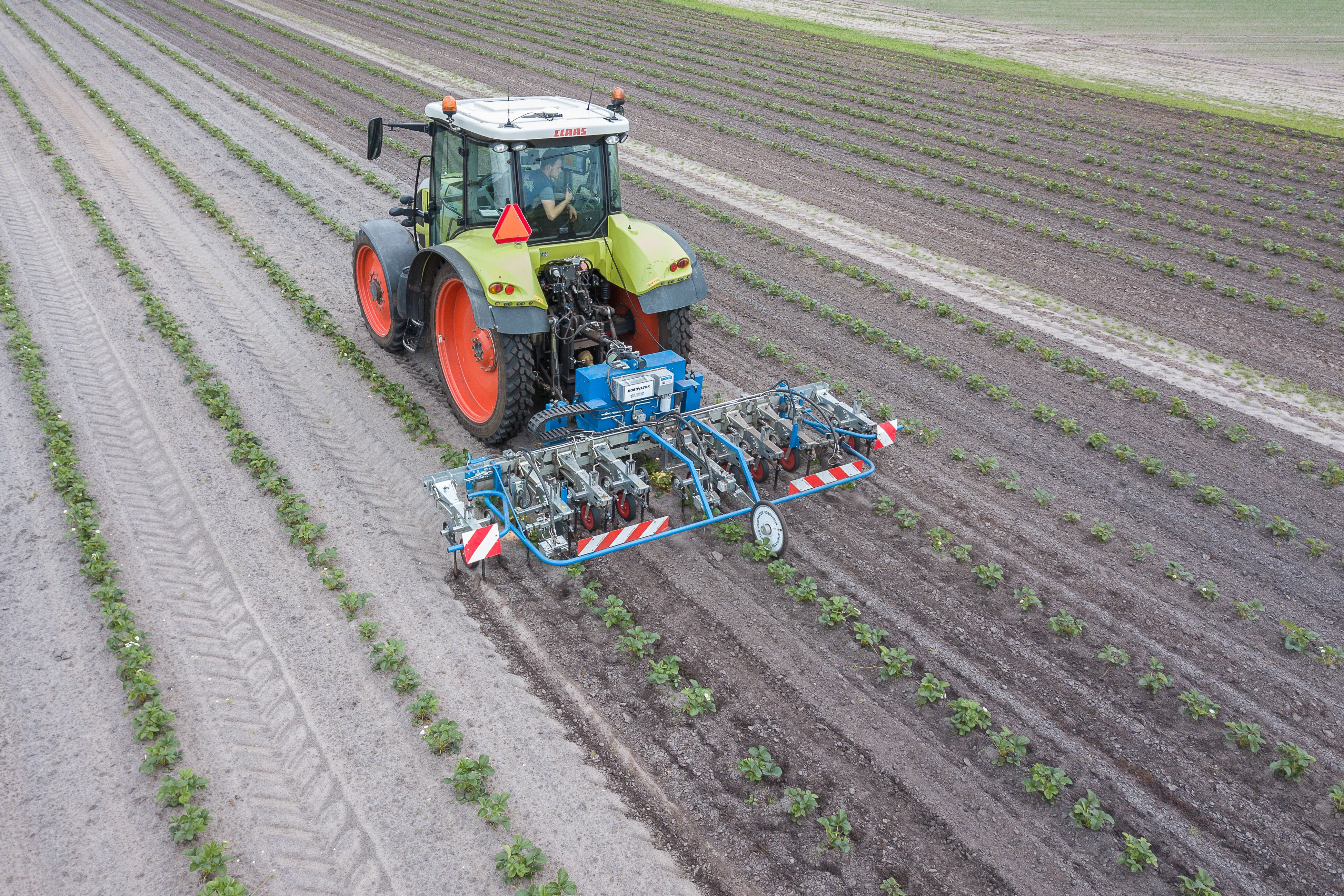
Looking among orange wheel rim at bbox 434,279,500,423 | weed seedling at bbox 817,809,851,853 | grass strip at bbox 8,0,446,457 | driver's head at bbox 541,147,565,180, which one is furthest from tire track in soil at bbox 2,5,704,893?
driver's head at bbox 541,147,565,180

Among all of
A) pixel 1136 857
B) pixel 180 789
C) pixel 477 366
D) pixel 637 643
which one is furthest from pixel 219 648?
pixel 1136 857

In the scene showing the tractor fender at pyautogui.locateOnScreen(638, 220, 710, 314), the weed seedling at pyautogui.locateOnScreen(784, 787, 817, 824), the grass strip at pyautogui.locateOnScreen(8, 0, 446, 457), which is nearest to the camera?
the weed seedling at pyautogui.locateOnScreen(784, 787, 817, 824)

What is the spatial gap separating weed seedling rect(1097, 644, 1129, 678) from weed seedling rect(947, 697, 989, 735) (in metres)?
1.00

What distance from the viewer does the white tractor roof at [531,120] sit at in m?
6.61

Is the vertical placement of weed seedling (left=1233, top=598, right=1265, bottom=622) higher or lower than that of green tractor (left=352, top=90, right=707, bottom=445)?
lower

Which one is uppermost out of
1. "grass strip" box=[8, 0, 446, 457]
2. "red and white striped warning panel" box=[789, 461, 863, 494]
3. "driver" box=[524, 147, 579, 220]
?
"driver" box=[524, 147, 579, 220]

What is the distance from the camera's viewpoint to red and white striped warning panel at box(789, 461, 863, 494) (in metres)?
6.59

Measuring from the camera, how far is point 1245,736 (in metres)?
5.02

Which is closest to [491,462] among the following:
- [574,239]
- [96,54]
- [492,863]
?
[574,239]

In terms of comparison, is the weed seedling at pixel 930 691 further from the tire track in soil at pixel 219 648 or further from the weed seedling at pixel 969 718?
the tire track in soil at pixel 219 648

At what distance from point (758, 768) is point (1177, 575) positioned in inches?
147

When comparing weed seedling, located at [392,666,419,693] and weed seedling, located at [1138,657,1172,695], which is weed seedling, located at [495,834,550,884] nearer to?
weed seedling, located at [392,666,419,693]

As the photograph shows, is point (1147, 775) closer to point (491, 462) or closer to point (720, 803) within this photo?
point (720, 803)

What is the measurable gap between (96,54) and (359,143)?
9.91 m
